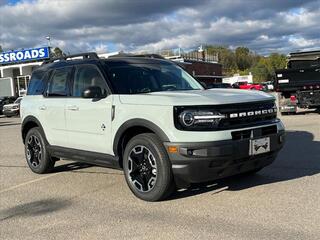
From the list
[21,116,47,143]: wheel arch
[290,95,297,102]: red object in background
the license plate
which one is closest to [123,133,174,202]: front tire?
the license plate

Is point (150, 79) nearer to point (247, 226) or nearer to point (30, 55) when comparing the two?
point (247, 226)

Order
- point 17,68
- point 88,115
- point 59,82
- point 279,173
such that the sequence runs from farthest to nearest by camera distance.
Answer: point 17,68, point 59,82, point 279,173, point 88,115

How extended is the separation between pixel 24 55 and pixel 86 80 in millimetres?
40380

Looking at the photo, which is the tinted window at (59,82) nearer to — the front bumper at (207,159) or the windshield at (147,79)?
the windshield at (147,79)

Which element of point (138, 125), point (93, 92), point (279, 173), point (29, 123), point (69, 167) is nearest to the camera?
point (138, 125)

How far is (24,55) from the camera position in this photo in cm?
4534

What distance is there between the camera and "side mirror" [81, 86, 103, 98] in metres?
6.49

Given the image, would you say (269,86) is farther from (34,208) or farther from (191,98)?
(34,208)

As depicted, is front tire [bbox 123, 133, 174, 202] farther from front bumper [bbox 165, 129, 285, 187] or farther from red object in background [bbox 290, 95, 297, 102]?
red object in background [bbox 290, 95, 297, 102]

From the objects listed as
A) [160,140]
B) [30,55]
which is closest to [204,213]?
[160,140]

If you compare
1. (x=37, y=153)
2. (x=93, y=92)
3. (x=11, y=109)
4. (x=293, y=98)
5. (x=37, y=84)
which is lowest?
(x=11, y=109)

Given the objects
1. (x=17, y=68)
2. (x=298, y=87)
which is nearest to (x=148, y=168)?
(x=298, y=87)

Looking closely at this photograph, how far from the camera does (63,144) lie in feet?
24.8

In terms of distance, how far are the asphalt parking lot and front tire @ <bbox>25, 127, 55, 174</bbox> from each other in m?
0.19
